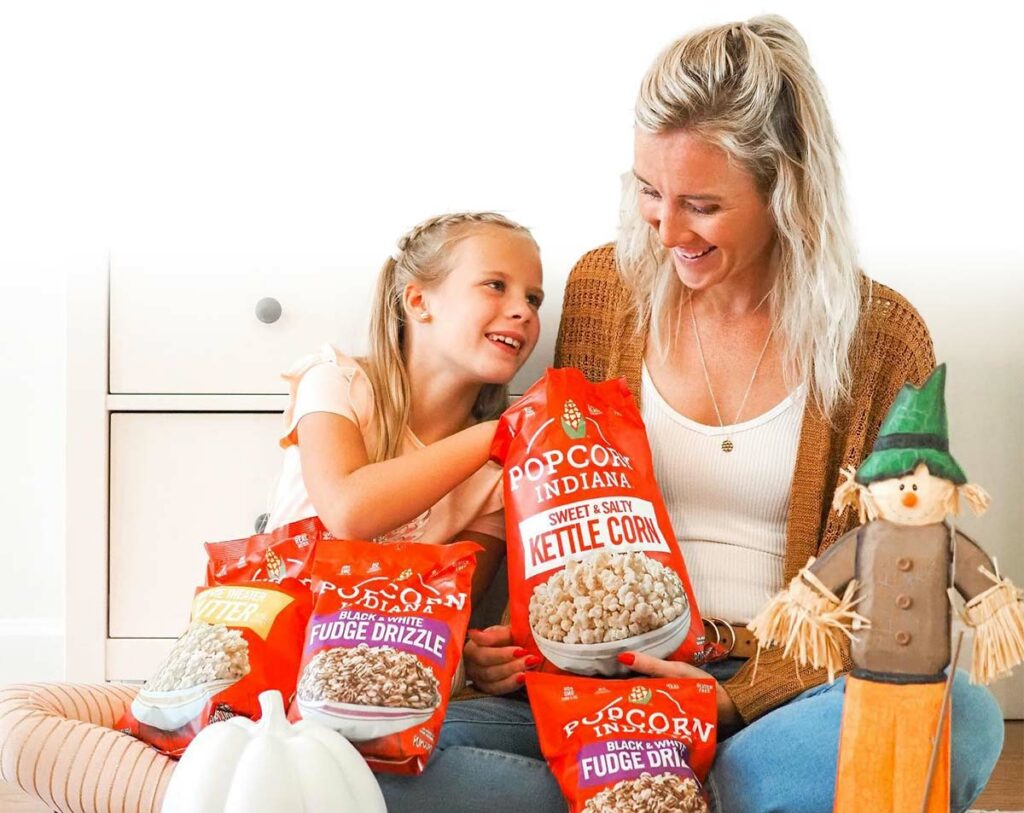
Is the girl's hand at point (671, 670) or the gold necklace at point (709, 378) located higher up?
the gold necklace at point (709, 378)

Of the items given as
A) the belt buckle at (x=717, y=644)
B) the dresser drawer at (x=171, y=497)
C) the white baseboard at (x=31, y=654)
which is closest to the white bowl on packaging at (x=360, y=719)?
the belt buckle at (x=717, y=644)

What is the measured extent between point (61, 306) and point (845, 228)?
3.86ft

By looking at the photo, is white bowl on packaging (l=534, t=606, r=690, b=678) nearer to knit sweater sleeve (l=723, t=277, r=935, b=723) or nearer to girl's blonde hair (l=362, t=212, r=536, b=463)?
knit sweater sleeve (l=723, t=277, r=935, b=723)

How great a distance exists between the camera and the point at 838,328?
4.21ft

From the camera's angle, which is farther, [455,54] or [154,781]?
[455,54]

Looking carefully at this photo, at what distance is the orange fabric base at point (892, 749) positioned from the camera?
0.77m

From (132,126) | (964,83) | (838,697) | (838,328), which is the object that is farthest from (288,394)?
(964,83)

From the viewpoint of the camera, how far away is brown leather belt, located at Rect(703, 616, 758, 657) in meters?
1.25

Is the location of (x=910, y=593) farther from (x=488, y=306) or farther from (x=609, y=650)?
(x=488, y=306)

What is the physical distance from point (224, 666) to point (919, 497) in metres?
0.69

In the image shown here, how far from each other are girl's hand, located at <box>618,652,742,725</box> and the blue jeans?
0.03m

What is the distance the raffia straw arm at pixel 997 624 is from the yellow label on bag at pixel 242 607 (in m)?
0.67

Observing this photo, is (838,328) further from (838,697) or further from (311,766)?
(311,766)

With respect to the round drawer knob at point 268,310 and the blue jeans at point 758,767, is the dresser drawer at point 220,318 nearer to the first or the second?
the round drawer knob at point 268,310
